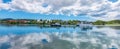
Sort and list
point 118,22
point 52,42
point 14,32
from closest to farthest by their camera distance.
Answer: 1. point 52,42
2. point 14,32
3. point 118,22

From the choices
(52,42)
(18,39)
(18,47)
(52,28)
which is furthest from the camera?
(52,28)

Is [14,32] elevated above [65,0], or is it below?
below

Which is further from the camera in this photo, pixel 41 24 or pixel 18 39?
pixel 41 24

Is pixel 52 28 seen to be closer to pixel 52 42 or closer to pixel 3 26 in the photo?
pixel 3 26

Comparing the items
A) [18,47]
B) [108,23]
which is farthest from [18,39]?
[108,23]

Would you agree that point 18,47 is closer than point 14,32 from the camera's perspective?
Yes

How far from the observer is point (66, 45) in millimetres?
5156

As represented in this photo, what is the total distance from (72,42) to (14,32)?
7.07ft

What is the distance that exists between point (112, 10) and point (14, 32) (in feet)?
10.1

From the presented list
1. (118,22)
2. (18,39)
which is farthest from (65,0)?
(118,22)

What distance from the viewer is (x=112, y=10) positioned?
7027 millimetres

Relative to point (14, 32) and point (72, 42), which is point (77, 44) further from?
point (14, 32)

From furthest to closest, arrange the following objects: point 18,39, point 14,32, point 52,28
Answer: point 52,28 → point 14,32 → point 18,39

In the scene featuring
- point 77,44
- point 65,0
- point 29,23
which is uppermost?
point 65,0
